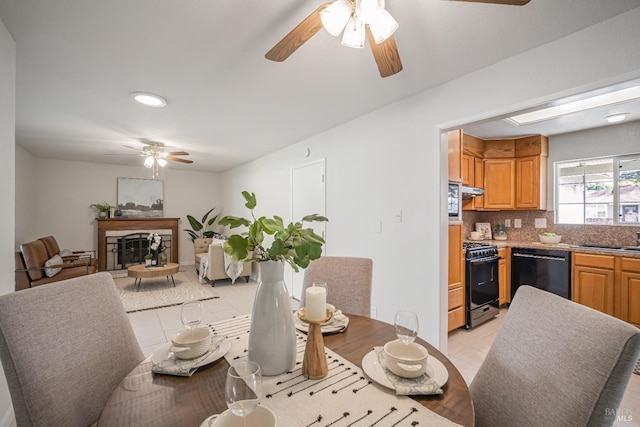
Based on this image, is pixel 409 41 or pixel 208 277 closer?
pixel 409 41

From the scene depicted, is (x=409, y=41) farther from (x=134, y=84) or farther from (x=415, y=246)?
(x=134, y=84)

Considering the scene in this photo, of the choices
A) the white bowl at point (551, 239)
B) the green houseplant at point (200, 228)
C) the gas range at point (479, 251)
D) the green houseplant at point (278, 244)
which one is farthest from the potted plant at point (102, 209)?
the white bowl at point (551, 239)

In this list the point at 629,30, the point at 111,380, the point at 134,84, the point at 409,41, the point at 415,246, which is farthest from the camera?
the point at 415,246

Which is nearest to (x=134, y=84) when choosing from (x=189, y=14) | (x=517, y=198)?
(x=189, y=14)

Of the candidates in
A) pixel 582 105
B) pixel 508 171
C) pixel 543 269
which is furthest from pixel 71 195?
pixel 582 105

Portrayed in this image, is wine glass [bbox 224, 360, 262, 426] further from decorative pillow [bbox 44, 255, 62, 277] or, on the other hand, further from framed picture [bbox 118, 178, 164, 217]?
framed picture [bbox 118, 178, 164, 217]

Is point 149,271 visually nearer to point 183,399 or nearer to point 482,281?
point 183,399

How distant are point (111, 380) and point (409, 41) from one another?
88.5 inches

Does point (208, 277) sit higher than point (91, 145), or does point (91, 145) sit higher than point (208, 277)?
point (91, 145)

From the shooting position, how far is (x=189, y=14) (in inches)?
59.2

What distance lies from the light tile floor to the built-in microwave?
126 cm

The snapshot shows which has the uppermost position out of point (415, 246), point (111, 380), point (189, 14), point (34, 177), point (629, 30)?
point (189, 14)

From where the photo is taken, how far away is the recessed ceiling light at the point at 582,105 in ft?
8.38

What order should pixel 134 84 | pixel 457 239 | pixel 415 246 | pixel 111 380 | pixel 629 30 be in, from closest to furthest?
pixel 111 380 < pixel 629 30 < pixel 134 84 < pixel 415 246 < pixel 457 239
